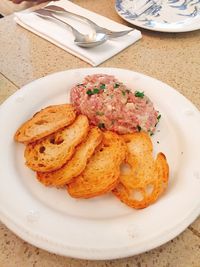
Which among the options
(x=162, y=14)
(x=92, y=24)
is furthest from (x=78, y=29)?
(x=162, y=14)

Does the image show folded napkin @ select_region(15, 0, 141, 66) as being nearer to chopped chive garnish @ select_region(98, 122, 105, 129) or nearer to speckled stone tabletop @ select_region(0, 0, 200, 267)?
speckled stone tabletop @ select_region(0, 0, 200, 267)

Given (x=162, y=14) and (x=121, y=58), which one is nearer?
(x=121, y=58)

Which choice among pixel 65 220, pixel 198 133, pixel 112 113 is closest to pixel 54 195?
pixel 65 220

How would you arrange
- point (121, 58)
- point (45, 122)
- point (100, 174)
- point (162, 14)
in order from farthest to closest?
point (162, 14)
point (121, 58)
point (45, 122)
point (100, 174)

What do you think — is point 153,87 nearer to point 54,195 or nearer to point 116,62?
point 116,62

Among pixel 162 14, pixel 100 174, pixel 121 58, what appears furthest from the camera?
pixel 162 14

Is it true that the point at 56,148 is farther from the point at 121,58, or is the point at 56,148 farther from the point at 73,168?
the point at 121,58
